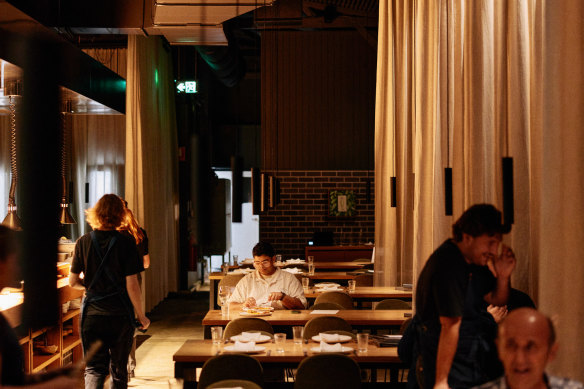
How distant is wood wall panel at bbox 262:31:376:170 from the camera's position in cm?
1395

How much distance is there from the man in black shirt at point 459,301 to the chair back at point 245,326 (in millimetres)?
1869

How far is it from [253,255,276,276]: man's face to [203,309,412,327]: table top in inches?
20.8

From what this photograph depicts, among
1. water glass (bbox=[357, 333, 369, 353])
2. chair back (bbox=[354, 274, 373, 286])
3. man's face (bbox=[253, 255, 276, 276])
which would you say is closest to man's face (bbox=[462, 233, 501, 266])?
water glass (bbox=[357, 333, 369, 353])

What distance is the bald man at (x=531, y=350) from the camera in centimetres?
228

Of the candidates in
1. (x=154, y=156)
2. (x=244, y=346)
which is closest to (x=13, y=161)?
(x=244, y=346)

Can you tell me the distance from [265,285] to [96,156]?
6.73m

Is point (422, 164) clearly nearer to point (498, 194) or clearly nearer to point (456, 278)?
point (498, 194)

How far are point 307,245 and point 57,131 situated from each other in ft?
42.9

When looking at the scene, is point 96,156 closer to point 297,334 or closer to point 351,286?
point 351,286

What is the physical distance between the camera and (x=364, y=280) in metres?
8.88

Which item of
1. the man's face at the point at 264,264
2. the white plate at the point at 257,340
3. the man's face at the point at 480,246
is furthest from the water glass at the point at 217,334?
the man's face at the point at 480,246

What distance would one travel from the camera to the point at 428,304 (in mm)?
3133

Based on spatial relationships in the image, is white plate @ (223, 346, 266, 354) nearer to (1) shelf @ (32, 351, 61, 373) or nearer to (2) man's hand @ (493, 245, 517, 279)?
(2) man's hand @ (493, 245, 517, 279)

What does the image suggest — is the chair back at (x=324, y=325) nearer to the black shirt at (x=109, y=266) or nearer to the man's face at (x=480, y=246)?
the black shirt at (x=109, y=266)
